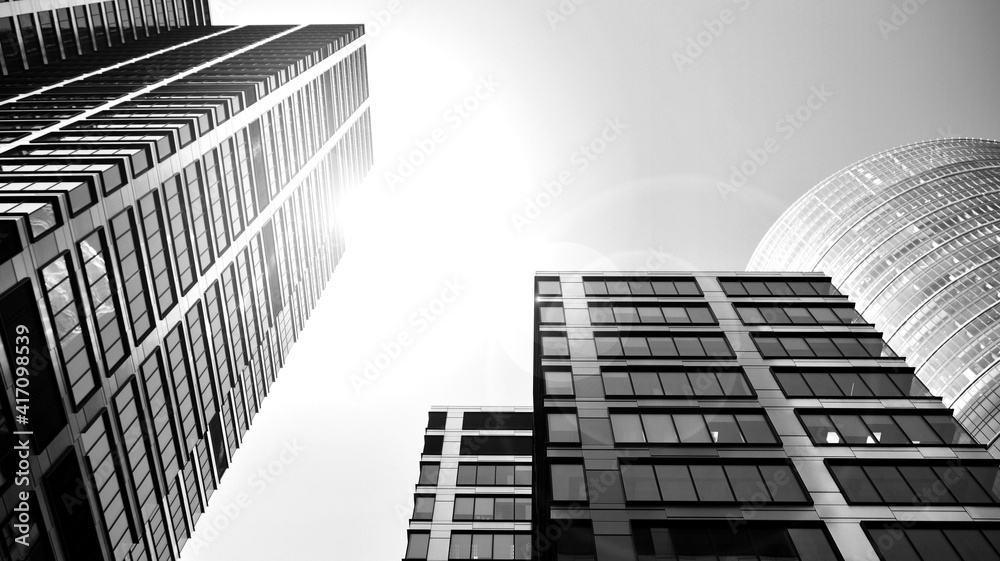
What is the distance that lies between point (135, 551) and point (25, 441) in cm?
1461

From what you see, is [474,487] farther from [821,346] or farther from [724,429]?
[821,346]

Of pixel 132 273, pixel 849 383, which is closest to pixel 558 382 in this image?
pixel 849 383

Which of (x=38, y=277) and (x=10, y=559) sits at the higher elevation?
(x=38, y=277)

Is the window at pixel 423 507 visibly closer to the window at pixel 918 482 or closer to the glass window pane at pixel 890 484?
the window at pixel 918 482

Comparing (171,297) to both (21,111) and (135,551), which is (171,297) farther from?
(21,111)

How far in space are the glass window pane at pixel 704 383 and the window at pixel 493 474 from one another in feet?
60.7

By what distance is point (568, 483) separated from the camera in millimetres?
26422

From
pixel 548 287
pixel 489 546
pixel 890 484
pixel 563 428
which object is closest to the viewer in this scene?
pixel 890 484

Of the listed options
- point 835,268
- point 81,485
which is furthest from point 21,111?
point 835,268

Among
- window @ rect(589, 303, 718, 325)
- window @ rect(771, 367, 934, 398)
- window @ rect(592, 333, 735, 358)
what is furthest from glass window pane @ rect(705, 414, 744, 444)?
window @ rect(589, 303, 718, 325)

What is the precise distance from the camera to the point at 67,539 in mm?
30984

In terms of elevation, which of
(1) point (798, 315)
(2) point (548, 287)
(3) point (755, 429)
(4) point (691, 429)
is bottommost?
(3) point (755, 429)

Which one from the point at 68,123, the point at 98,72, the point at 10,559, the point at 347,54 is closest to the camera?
the point at 10,559

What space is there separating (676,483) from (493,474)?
23.2 m
